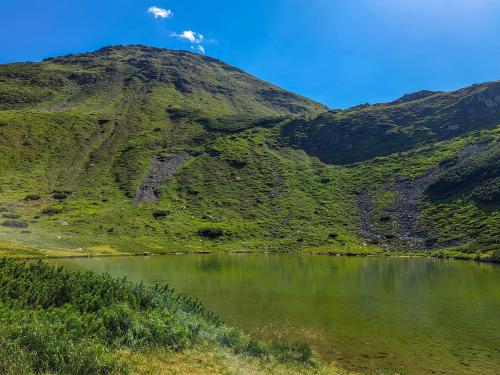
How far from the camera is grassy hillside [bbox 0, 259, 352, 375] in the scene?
14633mm

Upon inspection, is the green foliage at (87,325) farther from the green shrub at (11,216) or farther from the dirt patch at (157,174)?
the dirt patch at (157,174)

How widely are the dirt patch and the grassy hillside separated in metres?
123

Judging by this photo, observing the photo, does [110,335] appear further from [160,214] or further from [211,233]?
[160,214]

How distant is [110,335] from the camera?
1906 cm

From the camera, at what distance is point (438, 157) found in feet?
590

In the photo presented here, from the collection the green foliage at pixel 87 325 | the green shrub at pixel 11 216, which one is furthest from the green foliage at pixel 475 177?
the green shrub at pixel 11 216

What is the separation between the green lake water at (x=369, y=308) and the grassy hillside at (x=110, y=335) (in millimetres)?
6369

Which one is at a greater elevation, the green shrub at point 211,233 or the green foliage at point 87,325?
the green shrub at point 211,233

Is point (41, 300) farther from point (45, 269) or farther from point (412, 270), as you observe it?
point (412, 270)

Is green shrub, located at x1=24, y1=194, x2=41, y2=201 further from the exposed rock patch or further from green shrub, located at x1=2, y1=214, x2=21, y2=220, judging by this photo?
the exposed rock patch

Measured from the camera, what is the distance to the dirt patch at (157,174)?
490 ft

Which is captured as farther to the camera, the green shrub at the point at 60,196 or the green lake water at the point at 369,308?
the green shrub at the point at 60,196

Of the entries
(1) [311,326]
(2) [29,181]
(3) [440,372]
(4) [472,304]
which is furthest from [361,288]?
(2) [29,181]

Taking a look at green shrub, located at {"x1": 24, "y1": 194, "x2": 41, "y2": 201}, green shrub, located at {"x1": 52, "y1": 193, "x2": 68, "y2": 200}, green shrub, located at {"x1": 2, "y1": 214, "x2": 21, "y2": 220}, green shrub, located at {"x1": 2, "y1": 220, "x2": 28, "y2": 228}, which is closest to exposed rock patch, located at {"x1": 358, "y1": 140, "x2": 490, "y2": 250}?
green shrub, located at {"x1": 2, "y1": 220, "x2": 28, "y2": 228}
